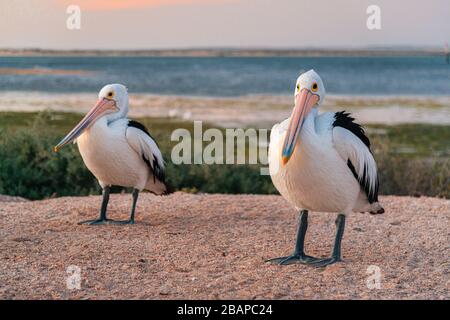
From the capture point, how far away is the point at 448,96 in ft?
129

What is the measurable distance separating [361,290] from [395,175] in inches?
223

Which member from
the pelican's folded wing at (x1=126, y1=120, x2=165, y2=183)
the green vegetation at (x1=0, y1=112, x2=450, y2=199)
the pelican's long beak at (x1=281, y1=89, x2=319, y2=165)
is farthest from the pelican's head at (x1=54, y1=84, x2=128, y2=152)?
the green vegetation at (x1=0, y1=112, x2=450, y2=199)

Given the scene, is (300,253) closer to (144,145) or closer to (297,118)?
(297,118)

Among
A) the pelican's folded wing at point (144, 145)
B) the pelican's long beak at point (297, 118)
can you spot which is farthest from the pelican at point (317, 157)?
the pelican's folded wing at point (144, 145)

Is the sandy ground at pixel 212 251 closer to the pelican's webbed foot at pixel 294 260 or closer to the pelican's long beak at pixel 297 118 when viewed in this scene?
the pelican's webbed foot at pixel 294 260

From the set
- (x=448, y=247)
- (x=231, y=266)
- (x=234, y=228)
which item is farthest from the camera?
(x=234, y=228)

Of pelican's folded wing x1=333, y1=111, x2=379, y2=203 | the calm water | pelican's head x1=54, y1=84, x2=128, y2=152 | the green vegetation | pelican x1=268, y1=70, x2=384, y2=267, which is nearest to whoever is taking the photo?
pelican x1=268, y1=70, x2=384, y2=267

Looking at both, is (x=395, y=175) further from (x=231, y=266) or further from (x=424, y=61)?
(x=424, y=61)

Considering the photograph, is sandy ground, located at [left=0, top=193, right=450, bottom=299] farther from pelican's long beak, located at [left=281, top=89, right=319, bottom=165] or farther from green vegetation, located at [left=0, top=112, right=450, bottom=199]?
green vegetation, located at [left=0, top=112, right=450, bottom=199]

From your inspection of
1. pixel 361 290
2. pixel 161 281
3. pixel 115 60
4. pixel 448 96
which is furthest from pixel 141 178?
pixel 115 60

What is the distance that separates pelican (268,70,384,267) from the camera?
15.9 feet

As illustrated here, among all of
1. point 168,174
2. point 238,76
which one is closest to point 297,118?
point 168,174

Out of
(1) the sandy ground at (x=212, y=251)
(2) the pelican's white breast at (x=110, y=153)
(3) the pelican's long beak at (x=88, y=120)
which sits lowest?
(1) the sandy ground at (x=212, y=251)

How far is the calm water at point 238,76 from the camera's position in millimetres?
42344
